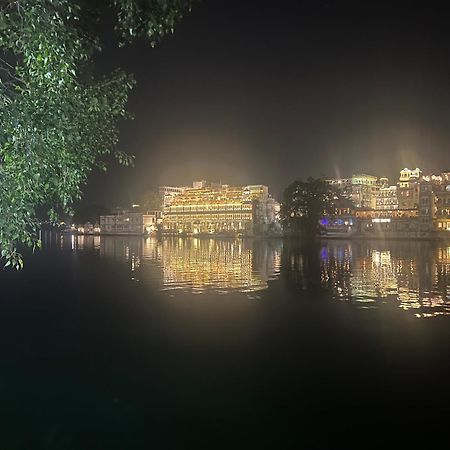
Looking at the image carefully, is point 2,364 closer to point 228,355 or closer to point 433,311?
point 228,355

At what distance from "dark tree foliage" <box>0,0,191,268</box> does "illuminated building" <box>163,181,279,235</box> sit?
15157 centimetres

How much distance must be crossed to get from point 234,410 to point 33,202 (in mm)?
4631

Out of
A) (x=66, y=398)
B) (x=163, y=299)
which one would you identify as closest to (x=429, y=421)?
(x=66, y=398)

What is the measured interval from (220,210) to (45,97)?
170 metres

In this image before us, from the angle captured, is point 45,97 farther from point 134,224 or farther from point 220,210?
point 134,224

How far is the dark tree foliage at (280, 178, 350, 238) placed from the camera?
4055 inches

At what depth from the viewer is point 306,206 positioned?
4082 inches

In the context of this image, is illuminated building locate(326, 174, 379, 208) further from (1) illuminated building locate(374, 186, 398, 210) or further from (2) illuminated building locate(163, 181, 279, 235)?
(2) illuminated building locate(163, 181, 279, 235)

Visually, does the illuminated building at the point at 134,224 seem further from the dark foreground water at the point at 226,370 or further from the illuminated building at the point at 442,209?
the dark foreground water at the point at 226,370

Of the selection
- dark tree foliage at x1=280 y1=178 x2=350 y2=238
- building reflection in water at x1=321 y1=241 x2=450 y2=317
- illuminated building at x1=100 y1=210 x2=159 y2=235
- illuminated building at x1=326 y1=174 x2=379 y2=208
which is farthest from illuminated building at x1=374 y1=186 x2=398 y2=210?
building reflection in water at x1=321 y1=241 x2=450 y2=317

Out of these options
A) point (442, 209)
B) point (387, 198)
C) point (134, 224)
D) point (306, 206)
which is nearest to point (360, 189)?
point (387, 198)

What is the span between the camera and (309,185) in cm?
10525

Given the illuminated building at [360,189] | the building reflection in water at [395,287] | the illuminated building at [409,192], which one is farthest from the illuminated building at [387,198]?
the building reflection in water at [395,287]

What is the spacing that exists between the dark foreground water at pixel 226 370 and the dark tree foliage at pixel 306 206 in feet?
272
